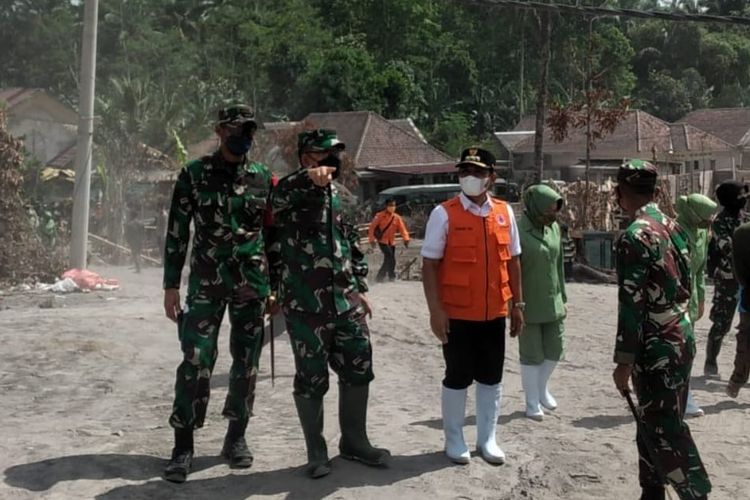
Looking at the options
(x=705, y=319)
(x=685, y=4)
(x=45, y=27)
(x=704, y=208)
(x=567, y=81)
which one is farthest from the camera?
(x=685, y=4)

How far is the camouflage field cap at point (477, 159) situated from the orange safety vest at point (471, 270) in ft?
0.87

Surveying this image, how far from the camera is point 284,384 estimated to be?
26.6 feet

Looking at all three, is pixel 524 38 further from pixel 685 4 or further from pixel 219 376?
pixel 219 376

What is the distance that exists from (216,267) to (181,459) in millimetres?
1060

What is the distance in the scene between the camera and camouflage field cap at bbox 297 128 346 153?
18.0 ft

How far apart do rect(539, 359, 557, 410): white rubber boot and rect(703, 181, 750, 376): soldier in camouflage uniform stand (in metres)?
2.48

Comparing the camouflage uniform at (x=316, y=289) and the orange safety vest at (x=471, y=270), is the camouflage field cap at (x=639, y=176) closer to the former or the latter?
the orange safety vest at (x=471, y=270)

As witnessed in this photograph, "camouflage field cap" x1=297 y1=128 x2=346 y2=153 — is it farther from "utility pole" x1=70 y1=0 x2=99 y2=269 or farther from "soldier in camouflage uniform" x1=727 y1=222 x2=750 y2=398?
"utility pole" x1=70 y1=0 x2=99 y2=269

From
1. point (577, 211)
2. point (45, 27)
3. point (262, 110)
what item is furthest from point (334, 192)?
point (45, 27)

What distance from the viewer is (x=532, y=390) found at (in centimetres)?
725

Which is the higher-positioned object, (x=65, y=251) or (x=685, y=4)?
(x=685, y=4)

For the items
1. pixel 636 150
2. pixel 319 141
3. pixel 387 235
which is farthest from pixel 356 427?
pixel 636 150

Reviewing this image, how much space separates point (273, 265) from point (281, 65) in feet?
162

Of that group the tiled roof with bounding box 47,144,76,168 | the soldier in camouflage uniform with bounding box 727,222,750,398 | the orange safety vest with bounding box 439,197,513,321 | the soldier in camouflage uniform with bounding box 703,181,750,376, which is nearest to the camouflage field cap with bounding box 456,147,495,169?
the orange safety vest with bounding box 439,197,513,321
